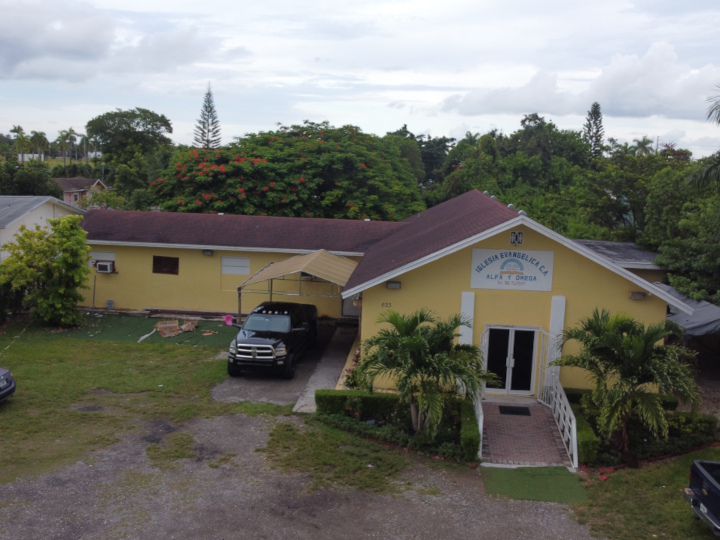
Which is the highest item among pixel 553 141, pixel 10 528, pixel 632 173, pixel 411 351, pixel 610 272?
pixel 553 141

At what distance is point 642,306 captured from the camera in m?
14.6

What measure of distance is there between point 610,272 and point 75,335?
54.8 ft

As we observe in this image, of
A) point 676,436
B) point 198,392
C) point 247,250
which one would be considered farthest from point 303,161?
point 676,436

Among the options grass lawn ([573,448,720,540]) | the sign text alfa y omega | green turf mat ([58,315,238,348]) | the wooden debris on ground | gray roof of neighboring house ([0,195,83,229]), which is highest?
gray roof of neighboring house ([0,195,83,229])

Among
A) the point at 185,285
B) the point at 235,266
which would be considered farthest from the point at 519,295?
the point at 185,285

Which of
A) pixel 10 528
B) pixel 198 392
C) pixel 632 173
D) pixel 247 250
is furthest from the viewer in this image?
pixel 632 173

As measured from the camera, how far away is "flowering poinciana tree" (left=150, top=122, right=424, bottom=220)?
108ft

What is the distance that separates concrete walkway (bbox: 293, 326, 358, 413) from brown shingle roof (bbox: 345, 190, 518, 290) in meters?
2.65

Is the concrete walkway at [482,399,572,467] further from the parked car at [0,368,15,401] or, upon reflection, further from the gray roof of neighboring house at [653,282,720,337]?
the parked car at [0,368,15,401]

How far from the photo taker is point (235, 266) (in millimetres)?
23938

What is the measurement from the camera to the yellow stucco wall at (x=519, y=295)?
Answer: 14602mm

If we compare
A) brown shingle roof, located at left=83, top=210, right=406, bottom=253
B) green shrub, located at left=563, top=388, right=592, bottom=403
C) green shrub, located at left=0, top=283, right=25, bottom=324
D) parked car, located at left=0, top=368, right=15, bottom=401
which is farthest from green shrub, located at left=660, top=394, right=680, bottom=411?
green shrub, located at left=0, top=283, right=25, bottom=324

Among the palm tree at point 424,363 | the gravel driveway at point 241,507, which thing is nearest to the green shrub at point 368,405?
the palm tree at point 424,363

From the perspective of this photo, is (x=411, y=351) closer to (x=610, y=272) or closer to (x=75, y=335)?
(x=610, y=272)
